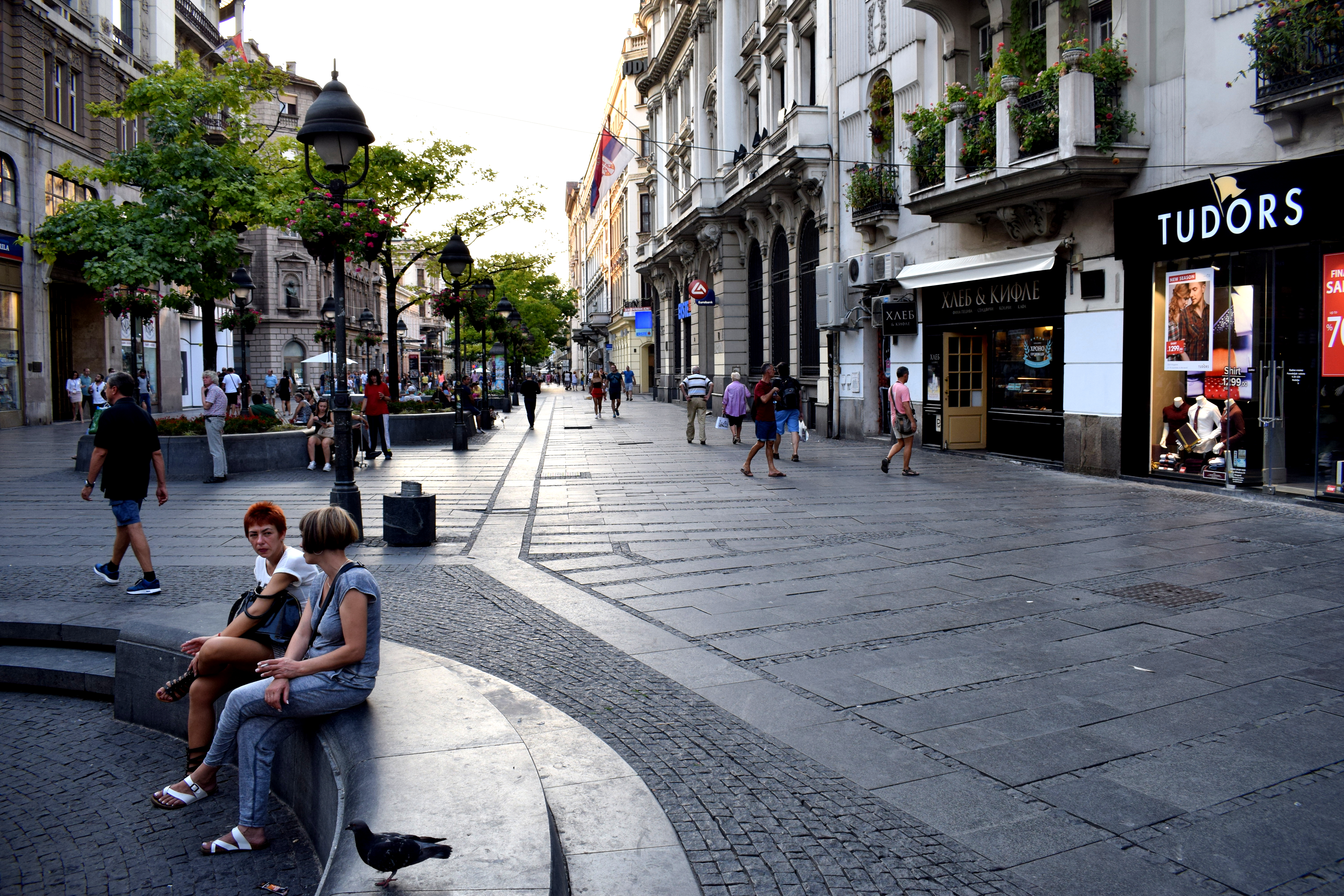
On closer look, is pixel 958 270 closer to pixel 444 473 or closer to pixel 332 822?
→ pixel 444 473

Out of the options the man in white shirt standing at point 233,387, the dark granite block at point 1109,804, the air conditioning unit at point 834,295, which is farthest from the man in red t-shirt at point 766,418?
the man in white shirt standing at point 233,387

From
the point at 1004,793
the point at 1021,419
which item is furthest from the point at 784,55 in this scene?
the point at 1004,793

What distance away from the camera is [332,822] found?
12.3ft

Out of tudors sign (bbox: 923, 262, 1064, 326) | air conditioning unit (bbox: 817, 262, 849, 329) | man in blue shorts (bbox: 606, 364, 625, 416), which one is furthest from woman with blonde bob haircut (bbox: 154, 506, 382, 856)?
man in blue shorts (bbox: 606, 364, 625, 416)

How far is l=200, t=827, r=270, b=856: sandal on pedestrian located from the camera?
401 cm

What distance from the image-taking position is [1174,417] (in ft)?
44.9

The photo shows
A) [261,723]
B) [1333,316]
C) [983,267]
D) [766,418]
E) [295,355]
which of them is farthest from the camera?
[295,355]

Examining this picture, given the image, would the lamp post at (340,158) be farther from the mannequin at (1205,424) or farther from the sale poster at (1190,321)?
the mannequin at (1205,424)

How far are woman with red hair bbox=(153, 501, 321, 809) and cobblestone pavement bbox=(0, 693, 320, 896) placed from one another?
191 mm

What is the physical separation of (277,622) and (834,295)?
1895 cm

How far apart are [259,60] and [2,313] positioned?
40.3 ft

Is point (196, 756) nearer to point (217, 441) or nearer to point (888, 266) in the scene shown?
point (217, 441)

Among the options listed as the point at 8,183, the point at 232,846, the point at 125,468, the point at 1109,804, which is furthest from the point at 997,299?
the point at 8,183

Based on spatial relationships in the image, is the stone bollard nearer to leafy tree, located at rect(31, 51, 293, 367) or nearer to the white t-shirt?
the white t-shirt
